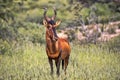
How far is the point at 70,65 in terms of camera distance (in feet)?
39.9

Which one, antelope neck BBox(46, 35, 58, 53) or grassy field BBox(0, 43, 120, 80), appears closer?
antelope neck BBox(46, 35, 58, 53)

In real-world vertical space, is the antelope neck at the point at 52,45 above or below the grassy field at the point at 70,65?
above

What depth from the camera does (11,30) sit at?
15.4 metres

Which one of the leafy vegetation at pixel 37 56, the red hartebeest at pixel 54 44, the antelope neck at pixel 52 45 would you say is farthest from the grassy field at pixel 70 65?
the antelope neck at pixel 52 45

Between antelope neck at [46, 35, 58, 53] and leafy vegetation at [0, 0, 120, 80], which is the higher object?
antelope neck at [46, 35, 58, 53]

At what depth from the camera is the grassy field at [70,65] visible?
1035 cm

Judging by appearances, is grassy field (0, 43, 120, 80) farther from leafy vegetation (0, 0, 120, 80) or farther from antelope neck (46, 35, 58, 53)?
antelope neck (46, 35, 58, 53)

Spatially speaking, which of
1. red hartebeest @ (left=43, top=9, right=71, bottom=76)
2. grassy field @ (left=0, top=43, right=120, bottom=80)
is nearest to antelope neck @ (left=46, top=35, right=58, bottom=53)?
red hartebeest @ (left=43, top=9, right=71, bottom=76)

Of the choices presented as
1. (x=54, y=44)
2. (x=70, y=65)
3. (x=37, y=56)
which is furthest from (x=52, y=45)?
(x=37, y=56)

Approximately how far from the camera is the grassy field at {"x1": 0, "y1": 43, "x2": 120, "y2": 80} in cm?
1035

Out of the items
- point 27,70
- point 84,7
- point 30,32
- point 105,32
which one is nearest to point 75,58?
point 27,70

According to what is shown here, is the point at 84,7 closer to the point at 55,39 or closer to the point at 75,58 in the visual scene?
the point at 75,58

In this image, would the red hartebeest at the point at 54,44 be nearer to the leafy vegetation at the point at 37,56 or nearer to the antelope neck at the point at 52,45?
the antelope neck at the point at 52,45

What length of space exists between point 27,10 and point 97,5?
4.01 m
